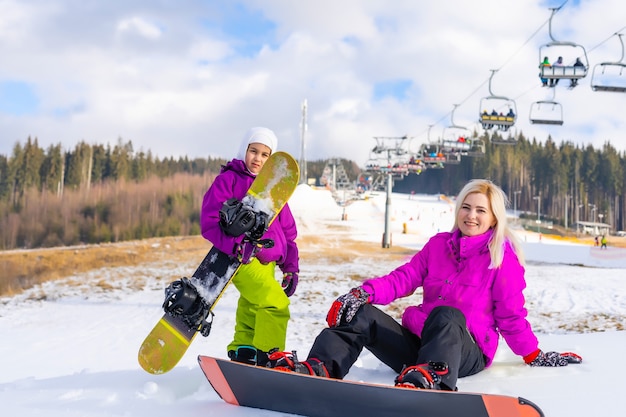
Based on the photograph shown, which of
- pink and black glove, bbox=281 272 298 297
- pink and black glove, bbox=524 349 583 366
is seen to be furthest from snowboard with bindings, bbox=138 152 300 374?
pink and black glove, bbox=524 349 583 366

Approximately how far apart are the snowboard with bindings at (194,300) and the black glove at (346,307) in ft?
1.88

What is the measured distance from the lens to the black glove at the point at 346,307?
2.25m

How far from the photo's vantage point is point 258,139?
125 inches

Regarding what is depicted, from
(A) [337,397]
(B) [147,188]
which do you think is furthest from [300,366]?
(B) [147,188]

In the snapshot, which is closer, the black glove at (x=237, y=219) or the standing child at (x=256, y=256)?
the black glove at (x=237, y=219)

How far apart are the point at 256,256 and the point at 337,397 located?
117 cm

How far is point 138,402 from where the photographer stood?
2.07 m

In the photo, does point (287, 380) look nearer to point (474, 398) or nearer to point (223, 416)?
point (223, 416)

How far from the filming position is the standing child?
2618 millimetres

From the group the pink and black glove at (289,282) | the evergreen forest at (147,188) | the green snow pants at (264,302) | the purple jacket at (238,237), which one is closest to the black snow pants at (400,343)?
the green snow pants at (264,302)

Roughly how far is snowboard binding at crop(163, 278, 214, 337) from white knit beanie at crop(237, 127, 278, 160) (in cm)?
104

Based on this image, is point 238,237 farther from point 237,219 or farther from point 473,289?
point 473,289

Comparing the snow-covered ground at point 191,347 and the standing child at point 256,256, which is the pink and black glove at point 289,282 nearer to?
the standing child at point 256,256

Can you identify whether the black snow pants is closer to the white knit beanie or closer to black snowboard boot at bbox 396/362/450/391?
black snowboard boot at bbox 396/362/450/391
